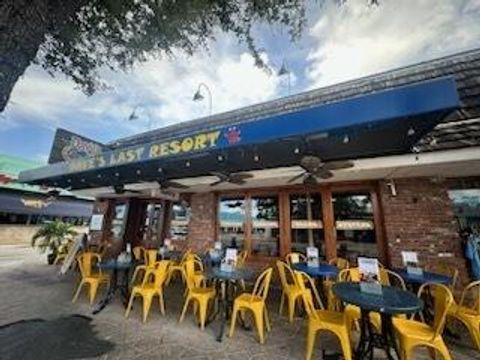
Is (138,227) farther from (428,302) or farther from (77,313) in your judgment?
(428,302)

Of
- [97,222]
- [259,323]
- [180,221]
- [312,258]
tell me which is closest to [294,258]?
[312,258]

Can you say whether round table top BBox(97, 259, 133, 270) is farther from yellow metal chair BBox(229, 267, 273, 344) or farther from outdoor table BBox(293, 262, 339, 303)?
outdoor table BBox(293, 262, 339, 303)

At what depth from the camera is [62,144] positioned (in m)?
7.45

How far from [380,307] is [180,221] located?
294 inches

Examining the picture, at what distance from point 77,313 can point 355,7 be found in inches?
228

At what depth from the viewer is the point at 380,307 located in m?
2.47

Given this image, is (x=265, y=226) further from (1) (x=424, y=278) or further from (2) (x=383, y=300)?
(2) (x=383, y=300)

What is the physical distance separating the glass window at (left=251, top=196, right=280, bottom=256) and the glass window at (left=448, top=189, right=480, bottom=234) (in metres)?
3.72

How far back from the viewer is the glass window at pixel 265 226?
6.89 meters

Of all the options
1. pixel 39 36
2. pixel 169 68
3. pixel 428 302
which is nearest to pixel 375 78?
pixel 428 302

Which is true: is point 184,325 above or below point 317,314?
below

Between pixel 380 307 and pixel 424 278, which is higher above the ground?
pixel 424 278

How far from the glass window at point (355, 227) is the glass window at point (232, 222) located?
2.50 m

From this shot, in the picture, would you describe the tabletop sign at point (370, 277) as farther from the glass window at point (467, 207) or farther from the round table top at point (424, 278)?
the glass window at point (467, 207)
